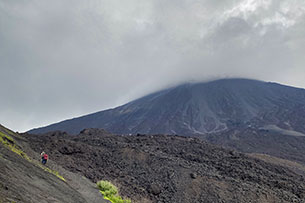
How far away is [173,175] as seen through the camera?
2306 cm

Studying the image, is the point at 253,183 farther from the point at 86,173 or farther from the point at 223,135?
the point at 223,135

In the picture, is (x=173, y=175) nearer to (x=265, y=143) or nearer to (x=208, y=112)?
(x=265, y=143)

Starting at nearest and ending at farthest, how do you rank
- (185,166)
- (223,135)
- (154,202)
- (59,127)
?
(154,202) → (185,166) → (223,135) → (59,127)

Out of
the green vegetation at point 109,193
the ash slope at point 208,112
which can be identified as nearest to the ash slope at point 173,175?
the green vegetation at point 109,193

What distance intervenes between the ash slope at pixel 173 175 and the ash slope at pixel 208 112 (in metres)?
81.2

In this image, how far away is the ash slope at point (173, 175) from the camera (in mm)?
19417

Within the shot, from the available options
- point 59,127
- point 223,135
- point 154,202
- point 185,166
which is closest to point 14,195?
point 154,202

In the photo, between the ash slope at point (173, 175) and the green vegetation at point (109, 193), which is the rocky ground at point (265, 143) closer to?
the ash slope at point (173, 175)

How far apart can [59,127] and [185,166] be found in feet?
446

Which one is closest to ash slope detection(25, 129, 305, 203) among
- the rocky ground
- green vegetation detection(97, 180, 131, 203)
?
green vegetation detection(97, 180, 131, 203)

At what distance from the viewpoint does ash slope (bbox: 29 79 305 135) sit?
11562 cm

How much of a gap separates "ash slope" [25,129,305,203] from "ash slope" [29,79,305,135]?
3195 inches

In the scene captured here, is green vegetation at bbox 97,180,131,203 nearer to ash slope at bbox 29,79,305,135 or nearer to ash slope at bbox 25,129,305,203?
ash slope at bbox 25,129,305,203

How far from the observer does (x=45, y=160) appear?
55.3 feet
